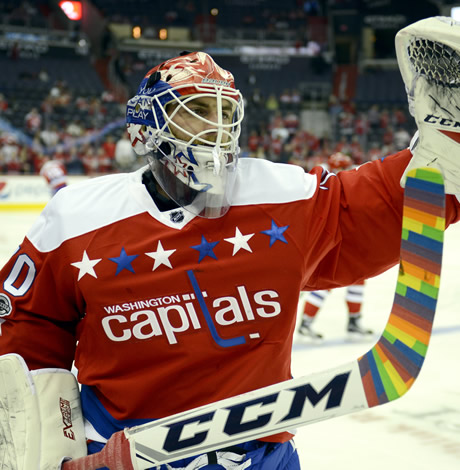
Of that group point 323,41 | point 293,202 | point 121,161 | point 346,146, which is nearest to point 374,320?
point 293,202

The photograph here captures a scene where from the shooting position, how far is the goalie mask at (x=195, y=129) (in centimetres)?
110

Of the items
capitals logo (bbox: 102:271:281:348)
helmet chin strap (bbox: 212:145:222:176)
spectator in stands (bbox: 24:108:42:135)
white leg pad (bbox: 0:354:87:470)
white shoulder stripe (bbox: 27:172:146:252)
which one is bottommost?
spectator in stands (bbox: 24:108:42:135)

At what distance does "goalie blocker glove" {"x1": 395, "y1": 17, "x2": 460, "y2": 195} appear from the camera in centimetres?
95

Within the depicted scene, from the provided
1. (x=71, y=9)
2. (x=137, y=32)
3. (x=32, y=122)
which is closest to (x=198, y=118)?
(x=32, y=122)

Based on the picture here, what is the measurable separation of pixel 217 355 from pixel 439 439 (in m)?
1.57

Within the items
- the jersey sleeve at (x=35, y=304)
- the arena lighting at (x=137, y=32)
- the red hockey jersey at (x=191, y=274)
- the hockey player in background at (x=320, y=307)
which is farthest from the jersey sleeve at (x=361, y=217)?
the arena lighting at (x=137, y=32)

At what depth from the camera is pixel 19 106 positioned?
12766mm

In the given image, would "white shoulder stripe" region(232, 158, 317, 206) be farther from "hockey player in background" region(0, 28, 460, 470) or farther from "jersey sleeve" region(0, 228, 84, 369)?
"jersey sleeve" region(0, 228, 84, 369)

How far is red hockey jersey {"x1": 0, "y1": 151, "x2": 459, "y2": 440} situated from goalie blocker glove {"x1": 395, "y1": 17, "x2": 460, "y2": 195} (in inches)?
3.8

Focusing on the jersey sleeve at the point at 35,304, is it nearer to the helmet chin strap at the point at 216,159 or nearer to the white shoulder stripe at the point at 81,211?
the white shoulder stripe at the point at 81,211

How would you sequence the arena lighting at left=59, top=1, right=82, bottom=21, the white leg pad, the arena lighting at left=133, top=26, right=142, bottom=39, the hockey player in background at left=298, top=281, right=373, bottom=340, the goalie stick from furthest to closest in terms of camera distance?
the arena lighting at left=133, top=26, right=142, bottom=39
the arena lighting at left=59, top=1, right=82, bottom=21
the hockey player in background at left=298, top=281, right=373, bottom=340
the white leg pad
the goalie stick

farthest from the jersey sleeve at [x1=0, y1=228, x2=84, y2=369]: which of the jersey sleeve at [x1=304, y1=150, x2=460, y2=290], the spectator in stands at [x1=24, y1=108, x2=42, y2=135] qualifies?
the spectator in stands at [x1=24, y1=108, x2=42, y2=135]

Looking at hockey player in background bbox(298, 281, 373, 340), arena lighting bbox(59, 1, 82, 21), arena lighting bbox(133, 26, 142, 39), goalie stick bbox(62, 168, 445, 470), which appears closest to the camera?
goalie stick bbox(62, 168, 445, 470)

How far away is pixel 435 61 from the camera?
37.8 inches
